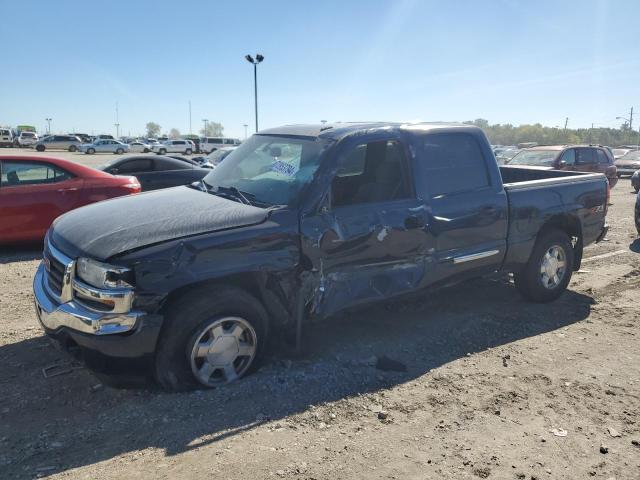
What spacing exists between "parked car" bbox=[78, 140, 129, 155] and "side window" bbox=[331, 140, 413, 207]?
2081 inches

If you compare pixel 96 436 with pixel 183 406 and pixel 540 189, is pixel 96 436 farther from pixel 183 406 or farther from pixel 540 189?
pixel 540 189

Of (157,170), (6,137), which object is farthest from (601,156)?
(6,137)

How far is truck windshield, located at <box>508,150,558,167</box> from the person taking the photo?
14297mm

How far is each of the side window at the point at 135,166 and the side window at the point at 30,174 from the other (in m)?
4.22

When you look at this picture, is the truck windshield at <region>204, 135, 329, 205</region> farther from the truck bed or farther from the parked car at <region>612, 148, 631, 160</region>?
the parked car at <region>612, 148, 631, 160</region>

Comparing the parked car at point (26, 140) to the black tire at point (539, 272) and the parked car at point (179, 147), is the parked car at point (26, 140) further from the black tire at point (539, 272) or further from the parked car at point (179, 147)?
the black tire at point (539, 272)

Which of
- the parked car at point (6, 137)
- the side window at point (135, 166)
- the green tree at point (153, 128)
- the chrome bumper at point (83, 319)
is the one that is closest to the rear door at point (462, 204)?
the chrome bumper at point (83, 319)

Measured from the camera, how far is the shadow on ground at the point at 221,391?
314 cm

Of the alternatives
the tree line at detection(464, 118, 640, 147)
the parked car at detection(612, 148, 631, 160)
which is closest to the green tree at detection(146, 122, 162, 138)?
the tree line at detection(464, 118, 640, 147)

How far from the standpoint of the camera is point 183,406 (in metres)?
3.48

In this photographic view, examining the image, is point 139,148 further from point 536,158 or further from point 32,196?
point 32,196

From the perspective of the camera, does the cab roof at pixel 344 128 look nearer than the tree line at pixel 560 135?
Yes

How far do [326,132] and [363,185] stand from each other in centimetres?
55

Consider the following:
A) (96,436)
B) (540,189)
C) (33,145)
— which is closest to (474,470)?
(96,436)
